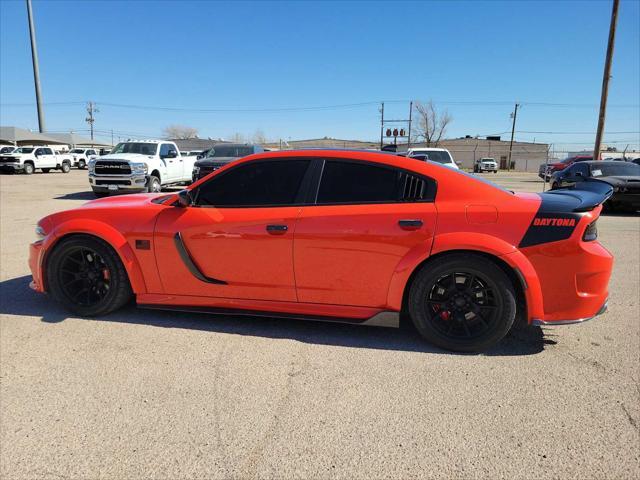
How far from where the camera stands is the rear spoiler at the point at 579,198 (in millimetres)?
3066

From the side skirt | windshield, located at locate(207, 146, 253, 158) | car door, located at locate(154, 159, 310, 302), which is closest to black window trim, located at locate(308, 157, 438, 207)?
car door, located at locate(154, 159, 310, 302)

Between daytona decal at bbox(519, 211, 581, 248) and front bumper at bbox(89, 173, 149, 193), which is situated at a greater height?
daytona decal at bbox(519, 211, 581, 248)

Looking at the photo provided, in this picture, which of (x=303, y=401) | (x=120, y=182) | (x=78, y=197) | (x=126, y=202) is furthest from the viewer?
(x=78, y=197)

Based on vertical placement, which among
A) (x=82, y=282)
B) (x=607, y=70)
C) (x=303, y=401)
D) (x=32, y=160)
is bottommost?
(x=303, y=401)

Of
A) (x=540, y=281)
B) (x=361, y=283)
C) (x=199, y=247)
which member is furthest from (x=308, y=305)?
(x=540, y=281)

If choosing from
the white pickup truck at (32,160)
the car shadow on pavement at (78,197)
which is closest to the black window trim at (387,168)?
the car shadow on pavement at (78,197)

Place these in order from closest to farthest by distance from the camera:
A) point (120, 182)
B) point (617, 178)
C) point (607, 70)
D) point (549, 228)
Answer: point (549, 228), point (617, 178), point (120, 182), point (607, 70)

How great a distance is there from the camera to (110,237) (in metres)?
3.73

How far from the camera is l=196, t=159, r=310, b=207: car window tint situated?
11.6ft

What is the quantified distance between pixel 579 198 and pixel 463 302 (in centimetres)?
121

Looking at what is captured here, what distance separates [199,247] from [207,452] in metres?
1.79

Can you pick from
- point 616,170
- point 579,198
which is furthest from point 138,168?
point 616,170

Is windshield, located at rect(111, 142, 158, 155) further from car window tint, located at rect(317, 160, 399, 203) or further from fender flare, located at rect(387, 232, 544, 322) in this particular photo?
fender flare, located at rect(387, 232, 544, 322)

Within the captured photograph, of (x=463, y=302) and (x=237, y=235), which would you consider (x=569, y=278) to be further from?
(x=237, y=235)
